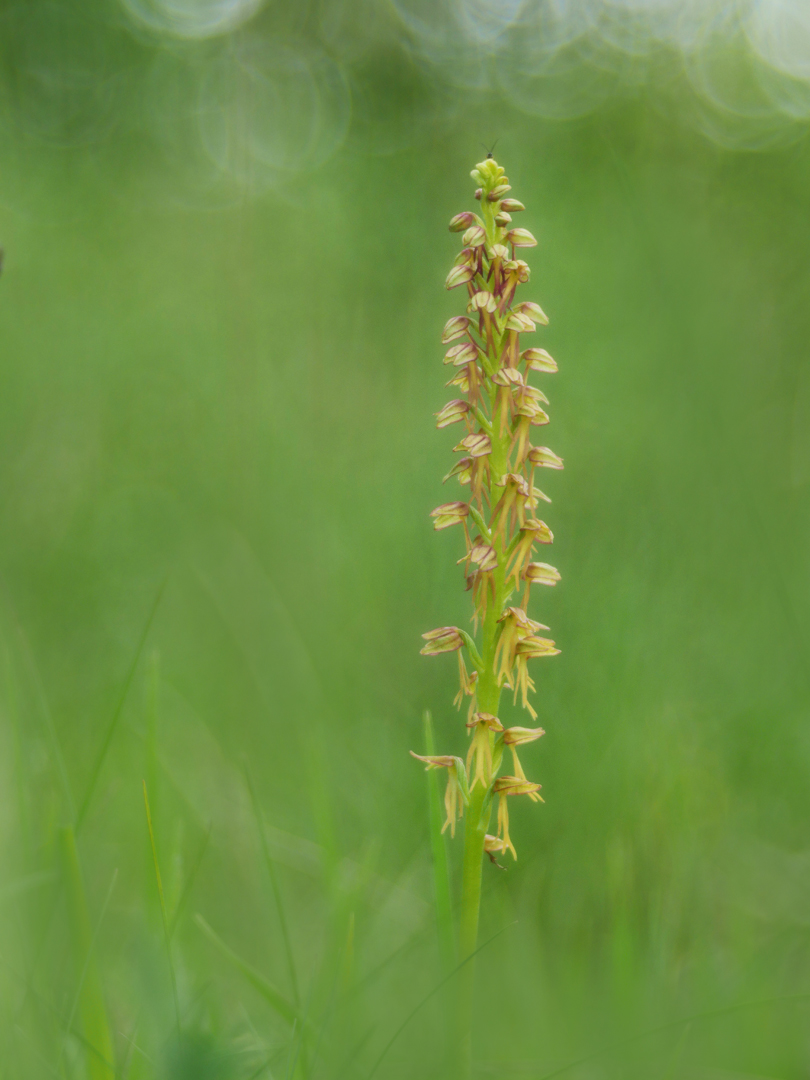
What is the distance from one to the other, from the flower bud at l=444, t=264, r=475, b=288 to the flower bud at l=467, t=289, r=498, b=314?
44mm

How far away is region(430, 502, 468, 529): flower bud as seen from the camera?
111 centimetres

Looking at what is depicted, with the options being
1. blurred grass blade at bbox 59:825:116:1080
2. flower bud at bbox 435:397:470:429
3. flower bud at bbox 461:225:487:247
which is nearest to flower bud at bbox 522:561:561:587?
flower bud at bbox 435:397:470:429

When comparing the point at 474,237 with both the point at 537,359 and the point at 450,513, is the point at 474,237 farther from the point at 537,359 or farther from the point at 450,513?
the point at 450,513

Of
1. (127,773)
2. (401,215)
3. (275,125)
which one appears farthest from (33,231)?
(127,773)

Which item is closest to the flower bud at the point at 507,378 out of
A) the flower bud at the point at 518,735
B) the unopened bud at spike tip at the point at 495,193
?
the unopened bud at spike tip at the point at 495,193

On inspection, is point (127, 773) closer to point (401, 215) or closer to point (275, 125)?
point (401, 215)

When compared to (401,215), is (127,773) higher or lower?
lower

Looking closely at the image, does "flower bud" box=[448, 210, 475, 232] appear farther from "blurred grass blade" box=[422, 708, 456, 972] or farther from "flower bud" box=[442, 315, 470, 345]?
"blurred grass blade" box=[422, 708, 456, 972]

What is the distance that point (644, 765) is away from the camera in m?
1.87

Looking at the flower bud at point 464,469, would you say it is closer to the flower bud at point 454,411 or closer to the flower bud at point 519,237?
the flower bud at point 454,411

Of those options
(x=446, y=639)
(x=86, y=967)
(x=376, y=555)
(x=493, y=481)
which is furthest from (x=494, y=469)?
(x=376, y=555)

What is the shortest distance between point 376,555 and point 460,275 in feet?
6.40

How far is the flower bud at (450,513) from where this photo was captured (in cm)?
111

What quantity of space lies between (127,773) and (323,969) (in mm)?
1109
